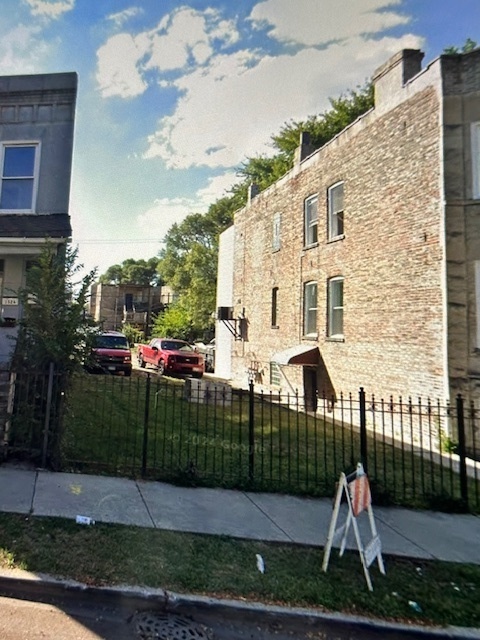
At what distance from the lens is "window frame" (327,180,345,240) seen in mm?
13646

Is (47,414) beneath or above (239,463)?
above

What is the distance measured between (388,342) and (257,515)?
7.70 m

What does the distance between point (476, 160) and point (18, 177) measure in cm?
1207

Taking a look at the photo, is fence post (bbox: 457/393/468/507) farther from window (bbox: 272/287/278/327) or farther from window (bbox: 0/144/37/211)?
window (bbox: 272/287/278/327)

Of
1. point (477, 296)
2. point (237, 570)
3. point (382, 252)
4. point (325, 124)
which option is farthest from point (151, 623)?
point (325, 124)

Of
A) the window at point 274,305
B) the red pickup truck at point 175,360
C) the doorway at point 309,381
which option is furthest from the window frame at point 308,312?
the red pickup truck at point 175,360

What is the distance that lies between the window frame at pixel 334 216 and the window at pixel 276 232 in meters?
3.90

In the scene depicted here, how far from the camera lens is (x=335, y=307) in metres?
13.8

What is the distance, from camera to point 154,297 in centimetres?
6112

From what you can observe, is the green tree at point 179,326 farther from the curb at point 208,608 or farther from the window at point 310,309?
the curb at point 208,608

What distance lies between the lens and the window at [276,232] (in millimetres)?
17969

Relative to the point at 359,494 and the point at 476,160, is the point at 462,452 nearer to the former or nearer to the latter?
the point at 359,494

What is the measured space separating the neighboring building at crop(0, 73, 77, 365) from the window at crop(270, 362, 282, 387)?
34.9 feet

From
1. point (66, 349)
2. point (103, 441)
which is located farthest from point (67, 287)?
point (103, 441)
